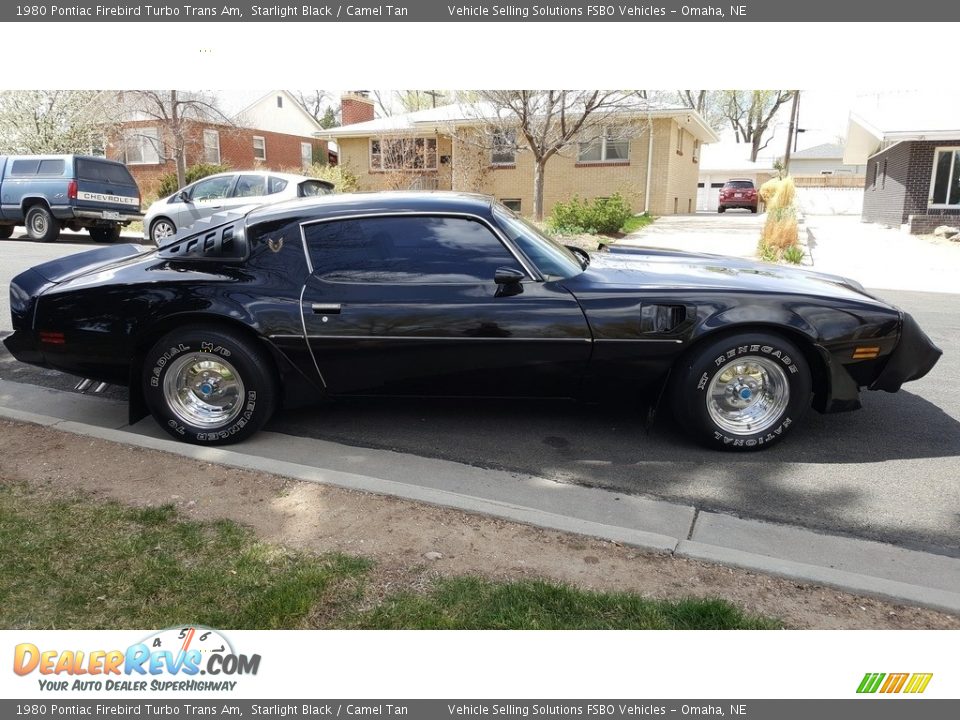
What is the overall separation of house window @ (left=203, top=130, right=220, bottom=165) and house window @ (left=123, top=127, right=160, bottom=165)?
1759 mm

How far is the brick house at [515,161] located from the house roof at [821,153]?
44.5 metres

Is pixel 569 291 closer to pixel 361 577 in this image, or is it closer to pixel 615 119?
pixel 361 577

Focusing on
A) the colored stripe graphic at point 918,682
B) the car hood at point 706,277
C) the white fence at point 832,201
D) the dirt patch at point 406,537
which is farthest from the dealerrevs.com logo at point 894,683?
the white fence at point 832,201

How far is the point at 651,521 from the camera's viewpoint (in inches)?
136

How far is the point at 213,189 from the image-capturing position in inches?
565

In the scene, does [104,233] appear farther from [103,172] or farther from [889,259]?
[889,259]

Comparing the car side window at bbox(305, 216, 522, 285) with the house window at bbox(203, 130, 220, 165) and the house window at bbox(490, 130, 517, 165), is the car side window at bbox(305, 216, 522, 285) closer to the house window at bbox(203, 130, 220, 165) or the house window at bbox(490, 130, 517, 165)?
the house window at bbox(490, 130, 517, 165)

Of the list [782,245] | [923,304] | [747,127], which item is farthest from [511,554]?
A: [747,127]

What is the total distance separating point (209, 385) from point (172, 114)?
808 inches

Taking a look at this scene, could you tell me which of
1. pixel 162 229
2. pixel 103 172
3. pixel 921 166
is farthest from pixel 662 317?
pixel 921 166

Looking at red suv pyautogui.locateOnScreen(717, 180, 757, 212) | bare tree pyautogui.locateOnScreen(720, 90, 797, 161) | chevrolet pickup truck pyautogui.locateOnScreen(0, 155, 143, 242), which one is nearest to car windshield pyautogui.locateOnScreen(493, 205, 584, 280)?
chevrolet pickup truck pyautogui.locateOnScreen(0, 155, 143, 242)

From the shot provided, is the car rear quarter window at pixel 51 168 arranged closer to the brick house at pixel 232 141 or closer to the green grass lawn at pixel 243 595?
the brick house at pixel 232 141

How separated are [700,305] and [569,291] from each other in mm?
723

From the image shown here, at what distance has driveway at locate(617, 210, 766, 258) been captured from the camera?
1655cm
